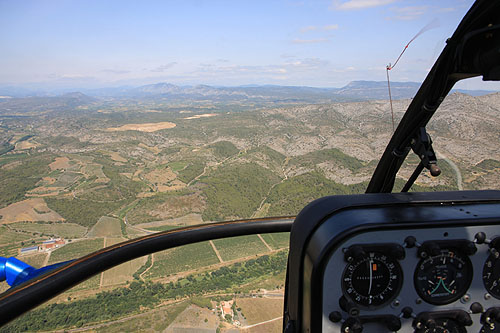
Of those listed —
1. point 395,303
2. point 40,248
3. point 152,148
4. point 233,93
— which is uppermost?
point 233,93

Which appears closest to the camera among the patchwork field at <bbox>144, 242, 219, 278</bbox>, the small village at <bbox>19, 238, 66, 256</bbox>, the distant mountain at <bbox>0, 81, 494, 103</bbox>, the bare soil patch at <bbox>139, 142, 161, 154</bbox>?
the patchwork field at <bbox>144, 242, 219, 278</bbox>

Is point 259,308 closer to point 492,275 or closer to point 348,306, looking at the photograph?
point 348,306

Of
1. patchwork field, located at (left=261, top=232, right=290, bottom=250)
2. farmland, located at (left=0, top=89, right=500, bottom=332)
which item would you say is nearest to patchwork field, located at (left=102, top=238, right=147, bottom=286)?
farmland, located at (left=0, top=89, right=500, bottom=332)

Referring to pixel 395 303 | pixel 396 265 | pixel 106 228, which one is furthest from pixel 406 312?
pixel 106 228

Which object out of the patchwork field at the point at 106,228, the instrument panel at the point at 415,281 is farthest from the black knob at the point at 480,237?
the patchwork field at the point at 106,228

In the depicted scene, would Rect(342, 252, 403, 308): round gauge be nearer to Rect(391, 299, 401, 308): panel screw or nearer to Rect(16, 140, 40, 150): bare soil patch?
Rect(391, 299, 401, 308): panel screw

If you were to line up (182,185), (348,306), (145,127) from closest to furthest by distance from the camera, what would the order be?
(348,306) < (182,185) < (145,127)

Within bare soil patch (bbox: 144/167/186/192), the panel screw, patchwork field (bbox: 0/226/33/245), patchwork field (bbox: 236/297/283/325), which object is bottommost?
bare soil patch (bbox: 144/167/186/192)

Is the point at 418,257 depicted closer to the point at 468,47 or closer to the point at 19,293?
the point at 468,47
